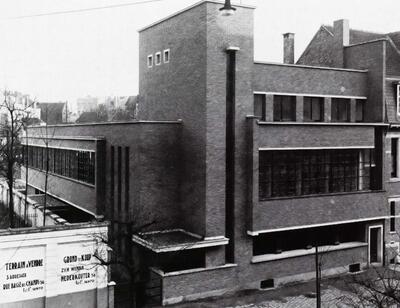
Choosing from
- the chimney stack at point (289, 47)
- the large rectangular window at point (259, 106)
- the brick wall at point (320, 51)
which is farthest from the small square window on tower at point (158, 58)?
the brick wall at point (320, 51)

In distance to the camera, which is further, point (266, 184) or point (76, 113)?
point (76, 113)

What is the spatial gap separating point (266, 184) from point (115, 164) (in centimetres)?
781

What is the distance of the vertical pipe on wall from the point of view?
22875 mm

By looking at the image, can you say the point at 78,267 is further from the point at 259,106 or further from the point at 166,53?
the point at 166,53

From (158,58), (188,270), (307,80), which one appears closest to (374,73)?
(307,80)

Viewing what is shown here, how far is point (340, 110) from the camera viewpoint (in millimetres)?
27531

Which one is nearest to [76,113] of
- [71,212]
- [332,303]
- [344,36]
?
[71,212]

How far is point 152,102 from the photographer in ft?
91.7

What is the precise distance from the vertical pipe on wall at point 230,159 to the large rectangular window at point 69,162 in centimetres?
808

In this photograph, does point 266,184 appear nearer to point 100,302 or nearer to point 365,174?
point 365,174

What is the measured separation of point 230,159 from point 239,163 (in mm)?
467

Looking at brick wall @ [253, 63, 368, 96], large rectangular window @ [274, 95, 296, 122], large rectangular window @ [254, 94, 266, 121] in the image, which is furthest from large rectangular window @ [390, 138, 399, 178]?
large rectangular window @ [254, 94, 266, 121]

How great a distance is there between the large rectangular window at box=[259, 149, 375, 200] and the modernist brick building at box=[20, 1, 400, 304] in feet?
0.22

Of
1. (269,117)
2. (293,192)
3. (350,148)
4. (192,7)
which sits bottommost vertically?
(293,192)
